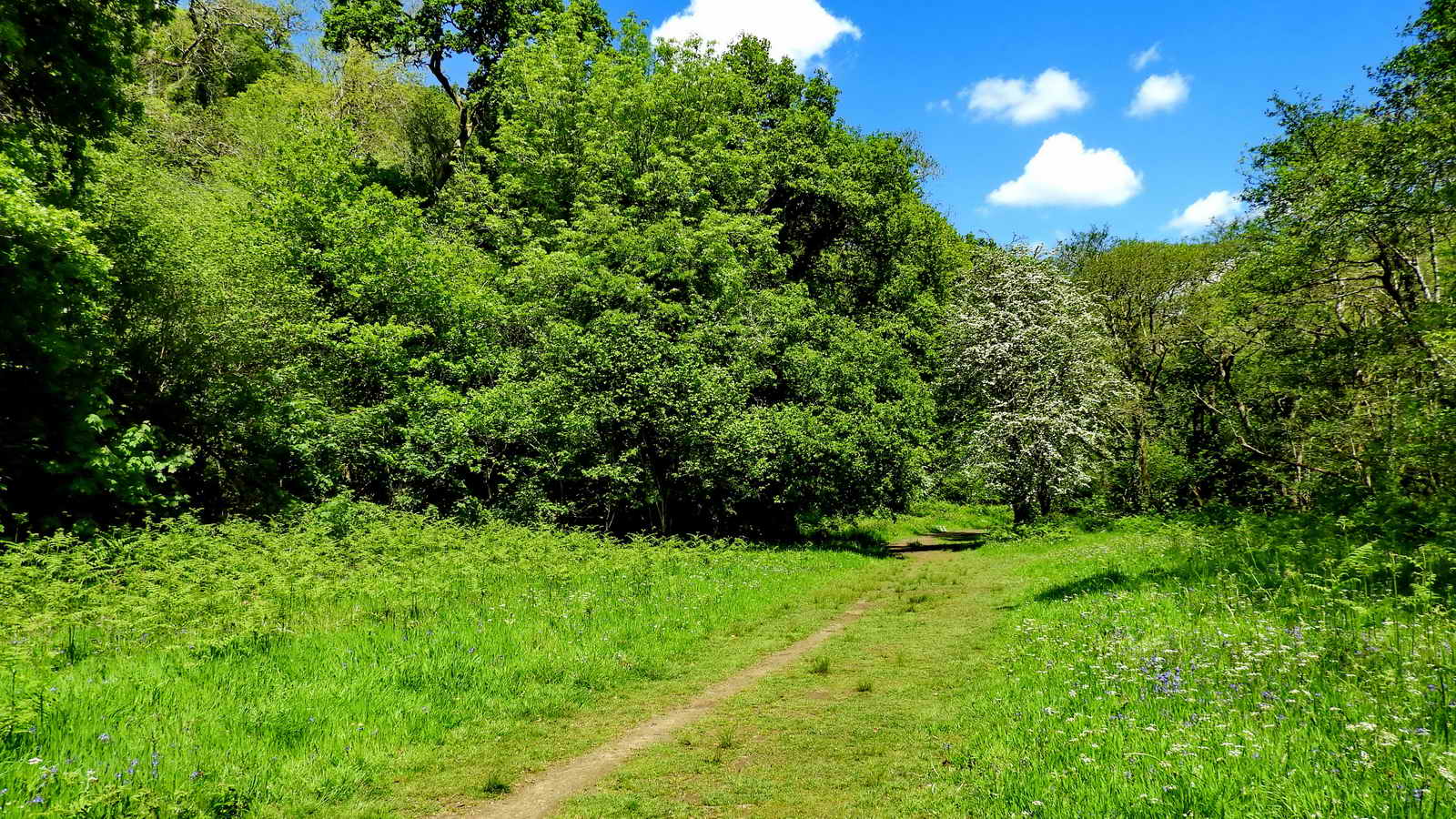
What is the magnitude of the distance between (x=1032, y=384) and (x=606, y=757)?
29.8 meters

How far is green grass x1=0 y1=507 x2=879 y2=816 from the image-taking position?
5.61m

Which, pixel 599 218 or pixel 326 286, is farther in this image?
pixel 599 218

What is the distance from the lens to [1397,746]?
14.5 feet

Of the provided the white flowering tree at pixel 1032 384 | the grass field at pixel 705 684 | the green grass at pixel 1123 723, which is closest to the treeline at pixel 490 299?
the white flowering tree at pixel 1032 384

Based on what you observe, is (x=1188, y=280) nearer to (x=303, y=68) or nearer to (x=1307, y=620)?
(x=1307, y=620)

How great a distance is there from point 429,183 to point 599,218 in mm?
21325

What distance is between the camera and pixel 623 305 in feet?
87.9

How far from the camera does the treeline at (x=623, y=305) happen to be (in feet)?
54.0

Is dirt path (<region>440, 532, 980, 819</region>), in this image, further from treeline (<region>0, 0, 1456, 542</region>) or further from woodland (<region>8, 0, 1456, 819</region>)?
treeline (<region>0, 0, 1456, 542</region>)

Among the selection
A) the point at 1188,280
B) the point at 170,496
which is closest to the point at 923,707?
the point at 170,496

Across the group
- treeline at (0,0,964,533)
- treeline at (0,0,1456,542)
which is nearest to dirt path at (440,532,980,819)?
treeline at (0,0,1456,542)

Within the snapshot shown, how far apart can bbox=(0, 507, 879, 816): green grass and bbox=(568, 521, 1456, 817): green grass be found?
1.86 m

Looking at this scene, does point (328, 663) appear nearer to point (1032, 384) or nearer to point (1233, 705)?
point (1233, 705)

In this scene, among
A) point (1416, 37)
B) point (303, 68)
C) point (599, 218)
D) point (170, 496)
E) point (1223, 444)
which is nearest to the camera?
point (1416, 37)
